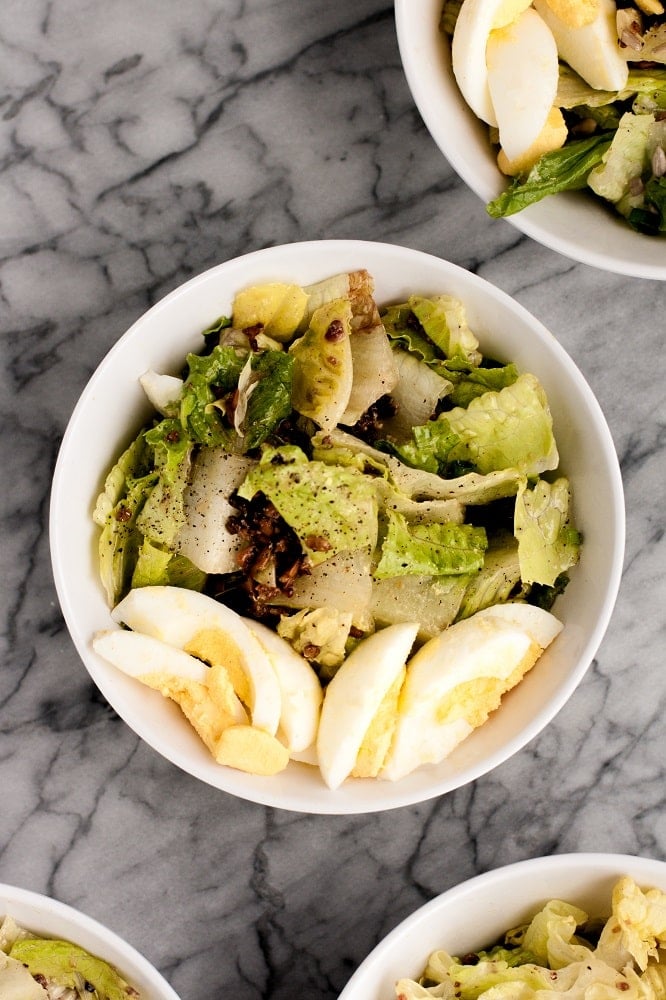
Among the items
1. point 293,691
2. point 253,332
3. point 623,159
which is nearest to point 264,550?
point 293,691

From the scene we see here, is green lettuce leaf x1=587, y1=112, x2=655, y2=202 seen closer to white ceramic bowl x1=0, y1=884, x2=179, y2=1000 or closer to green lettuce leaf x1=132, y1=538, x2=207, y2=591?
green lettuce leaf x1=132, y1=538, x2=207, y2=591

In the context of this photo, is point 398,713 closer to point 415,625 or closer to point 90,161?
point 415,625

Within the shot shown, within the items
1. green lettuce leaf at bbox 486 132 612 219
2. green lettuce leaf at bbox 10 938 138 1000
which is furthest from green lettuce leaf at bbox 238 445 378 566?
green lettuce leaf at bbox 10 938 138 1000

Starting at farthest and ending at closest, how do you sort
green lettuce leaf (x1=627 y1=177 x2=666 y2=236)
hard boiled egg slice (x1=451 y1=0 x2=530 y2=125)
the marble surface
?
the marble surface → green lettuce leaf (x1=627 y1=177 x2=666 y2=236) → hard boiled egg slice (x1=451 y1=0 x2=530 y2=125)

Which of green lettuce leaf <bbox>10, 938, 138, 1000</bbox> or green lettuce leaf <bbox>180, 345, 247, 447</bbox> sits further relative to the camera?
green lettuce leaf <bbox>10, 938, 138, 1000</bbox>

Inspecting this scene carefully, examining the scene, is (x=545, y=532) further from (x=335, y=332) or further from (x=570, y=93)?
(x=570, y=93)

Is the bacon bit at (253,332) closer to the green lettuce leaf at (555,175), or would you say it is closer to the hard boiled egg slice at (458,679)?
the green lettuce leaf at (555,175)
